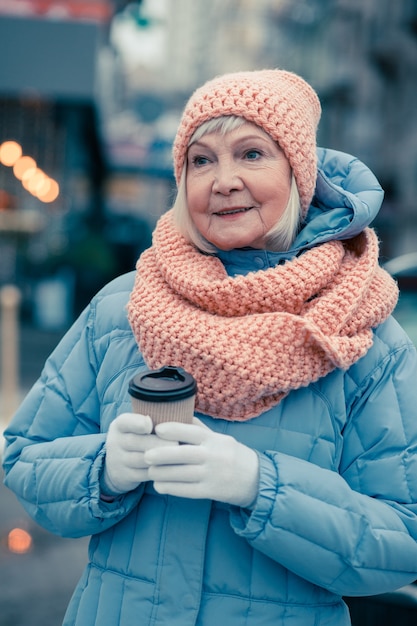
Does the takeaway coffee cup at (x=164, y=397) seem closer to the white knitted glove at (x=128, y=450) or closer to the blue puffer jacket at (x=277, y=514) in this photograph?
the white knitted glove at (x=128, y=450)

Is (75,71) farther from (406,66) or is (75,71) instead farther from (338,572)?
(406,66)

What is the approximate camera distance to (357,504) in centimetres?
147

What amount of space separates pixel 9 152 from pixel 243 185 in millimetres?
12700

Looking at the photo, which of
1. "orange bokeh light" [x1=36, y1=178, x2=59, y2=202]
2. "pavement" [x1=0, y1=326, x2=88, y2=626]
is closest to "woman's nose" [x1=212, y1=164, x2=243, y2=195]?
"pavement" [x1=0, y1=326, x2=88, y2=626]

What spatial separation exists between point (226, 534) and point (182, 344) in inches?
17.3

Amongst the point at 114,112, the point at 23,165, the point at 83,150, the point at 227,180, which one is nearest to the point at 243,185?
the point at 227,180

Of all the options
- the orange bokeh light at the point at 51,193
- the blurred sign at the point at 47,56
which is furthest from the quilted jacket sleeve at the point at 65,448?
the orange bokeh light at the point at 51,193

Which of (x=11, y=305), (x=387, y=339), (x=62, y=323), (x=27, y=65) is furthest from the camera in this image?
(x=62, y=323)

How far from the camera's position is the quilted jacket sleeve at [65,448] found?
1.57 meters

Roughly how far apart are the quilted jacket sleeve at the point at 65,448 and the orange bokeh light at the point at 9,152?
1241cm

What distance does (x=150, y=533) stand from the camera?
1.56m

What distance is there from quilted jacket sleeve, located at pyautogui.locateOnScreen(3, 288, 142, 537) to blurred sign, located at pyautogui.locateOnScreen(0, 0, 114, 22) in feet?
30.9

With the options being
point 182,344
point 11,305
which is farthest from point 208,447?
point 11,305

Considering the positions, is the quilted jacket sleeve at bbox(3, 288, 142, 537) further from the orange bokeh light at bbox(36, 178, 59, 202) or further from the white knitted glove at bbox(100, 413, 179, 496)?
the orange bokeh light at bbox(36, 178, 59, 202)
